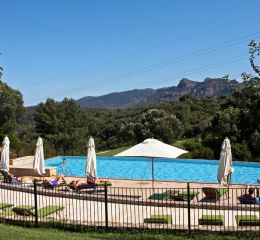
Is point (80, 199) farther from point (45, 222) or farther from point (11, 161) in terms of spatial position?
point (11, 161)

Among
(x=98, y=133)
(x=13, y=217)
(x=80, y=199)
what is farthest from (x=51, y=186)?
(x=98, y=133)

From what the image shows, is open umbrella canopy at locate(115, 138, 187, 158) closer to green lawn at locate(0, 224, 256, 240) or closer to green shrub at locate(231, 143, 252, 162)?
green lawn at locate(0, 224, 256, 240)

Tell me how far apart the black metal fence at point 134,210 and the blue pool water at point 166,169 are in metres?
9.31

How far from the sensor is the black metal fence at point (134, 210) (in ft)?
38.8

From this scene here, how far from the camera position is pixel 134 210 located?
13.9 meters

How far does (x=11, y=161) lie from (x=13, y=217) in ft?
51.5

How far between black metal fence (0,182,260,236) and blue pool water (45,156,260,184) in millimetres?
9305

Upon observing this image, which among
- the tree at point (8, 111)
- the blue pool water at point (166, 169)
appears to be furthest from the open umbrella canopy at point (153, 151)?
the tree at point (8, 111)

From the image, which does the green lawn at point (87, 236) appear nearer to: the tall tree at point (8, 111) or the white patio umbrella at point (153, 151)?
the white patio umbrella at point (153, 151)

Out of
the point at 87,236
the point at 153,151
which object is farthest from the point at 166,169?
the point at 87,236

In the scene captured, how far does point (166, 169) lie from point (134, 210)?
52.2 ft

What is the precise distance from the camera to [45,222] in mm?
13047

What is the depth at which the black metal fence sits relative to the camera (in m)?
11.8

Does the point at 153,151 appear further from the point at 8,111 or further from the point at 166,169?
the point at 8,111
